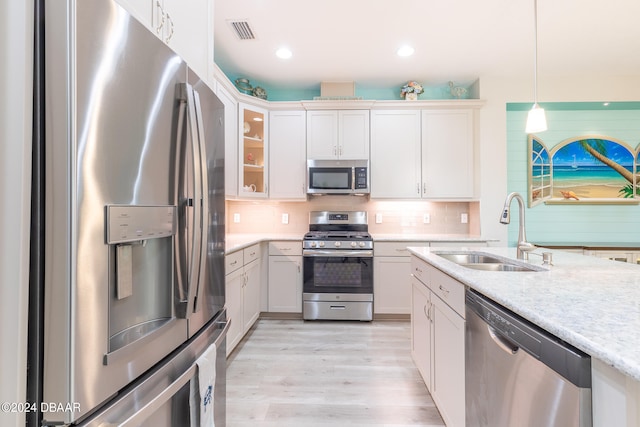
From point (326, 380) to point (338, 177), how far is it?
2.08 meters

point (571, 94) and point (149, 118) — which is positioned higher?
point (571, 94)

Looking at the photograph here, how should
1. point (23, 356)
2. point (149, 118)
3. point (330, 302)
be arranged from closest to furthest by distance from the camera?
point (23, 356), point (149, 118), point (330, 302)

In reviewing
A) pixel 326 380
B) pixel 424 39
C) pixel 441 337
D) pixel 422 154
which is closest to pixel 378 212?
pixel 422 154

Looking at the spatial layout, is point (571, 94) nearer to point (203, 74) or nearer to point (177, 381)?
point (203, 74)

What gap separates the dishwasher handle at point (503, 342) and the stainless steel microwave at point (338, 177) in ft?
8.10

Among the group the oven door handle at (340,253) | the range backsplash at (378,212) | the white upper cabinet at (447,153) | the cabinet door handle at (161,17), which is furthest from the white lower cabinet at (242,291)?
the white upper cabinet at (447,153)

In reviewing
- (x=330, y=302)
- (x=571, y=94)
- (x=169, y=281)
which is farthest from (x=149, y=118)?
(x=571, y=94)

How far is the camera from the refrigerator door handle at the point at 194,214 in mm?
943

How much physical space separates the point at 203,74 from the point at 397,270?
2.61 metres

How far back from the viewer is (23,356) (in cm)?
59

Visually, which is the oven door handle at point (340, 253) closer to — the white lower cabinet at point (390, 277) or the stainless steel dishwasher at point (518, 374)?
the white lower cabinet at point (390, 277)

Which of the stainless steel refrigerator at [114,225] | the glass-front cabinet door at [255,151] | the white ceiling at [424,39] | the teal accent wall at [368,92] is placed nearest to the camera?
the stainless steel refrigerator at [114,225]

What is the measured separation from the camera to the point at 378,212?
3.79 m

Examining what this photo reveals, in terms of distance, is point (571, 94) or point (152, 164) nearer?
point (152, 164)
